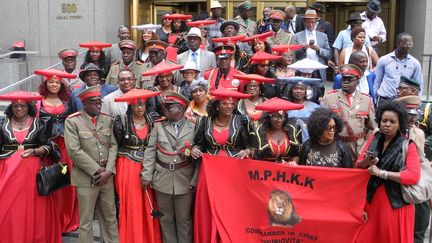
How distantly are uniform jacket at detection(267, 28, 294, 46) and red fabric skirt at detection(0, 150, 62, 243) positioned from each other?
558 centimetres

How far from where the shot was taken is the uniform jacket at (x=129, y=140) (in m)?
7.00

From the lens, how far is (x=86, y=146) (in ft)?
22.8

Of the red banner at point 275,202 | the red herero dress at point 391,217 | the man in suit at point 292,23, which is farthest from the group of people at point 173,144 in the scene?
the man in suit at point 292,23

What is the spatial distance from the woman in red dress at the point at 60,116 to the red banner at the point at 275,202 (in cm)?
213

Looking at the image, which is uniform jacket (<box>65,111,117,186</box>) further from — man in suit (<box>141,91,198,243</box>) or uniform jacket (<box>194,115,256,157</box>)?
uniform jacket (<box>194,115,256,157</box>)

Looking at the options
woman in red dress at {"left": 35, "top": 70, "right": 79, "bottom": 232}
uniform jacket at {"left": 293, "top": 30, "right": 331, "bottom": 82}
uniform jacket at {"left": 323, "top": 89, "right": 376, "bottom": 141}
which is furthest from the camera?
uniform jacket at {"left": 293, "top": 30, "right": 331, "bottom": 82}

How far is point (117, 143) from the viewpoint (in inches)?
279

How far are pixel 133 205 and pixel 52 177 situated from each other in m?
1.19

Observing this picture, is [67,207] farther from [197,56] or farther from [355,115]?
[355,115]

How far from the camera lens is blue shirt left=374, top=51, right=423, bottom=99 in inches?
367

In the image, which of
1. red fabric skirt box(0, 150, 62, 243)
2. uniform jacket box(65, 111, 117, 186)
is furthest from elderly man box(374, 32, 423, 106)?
red fabric skirt box(0, 150, 62, 243)

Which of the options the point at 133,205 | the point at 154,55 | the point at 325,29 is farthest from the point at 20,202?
the point at 325,29

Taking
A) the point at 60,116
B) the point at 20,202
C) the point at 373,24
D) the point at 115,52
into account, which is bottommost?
the point at 20,202

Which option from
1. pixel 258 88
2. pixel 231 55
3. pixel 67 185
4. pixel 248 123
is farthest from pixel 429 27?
pixel 67 185
